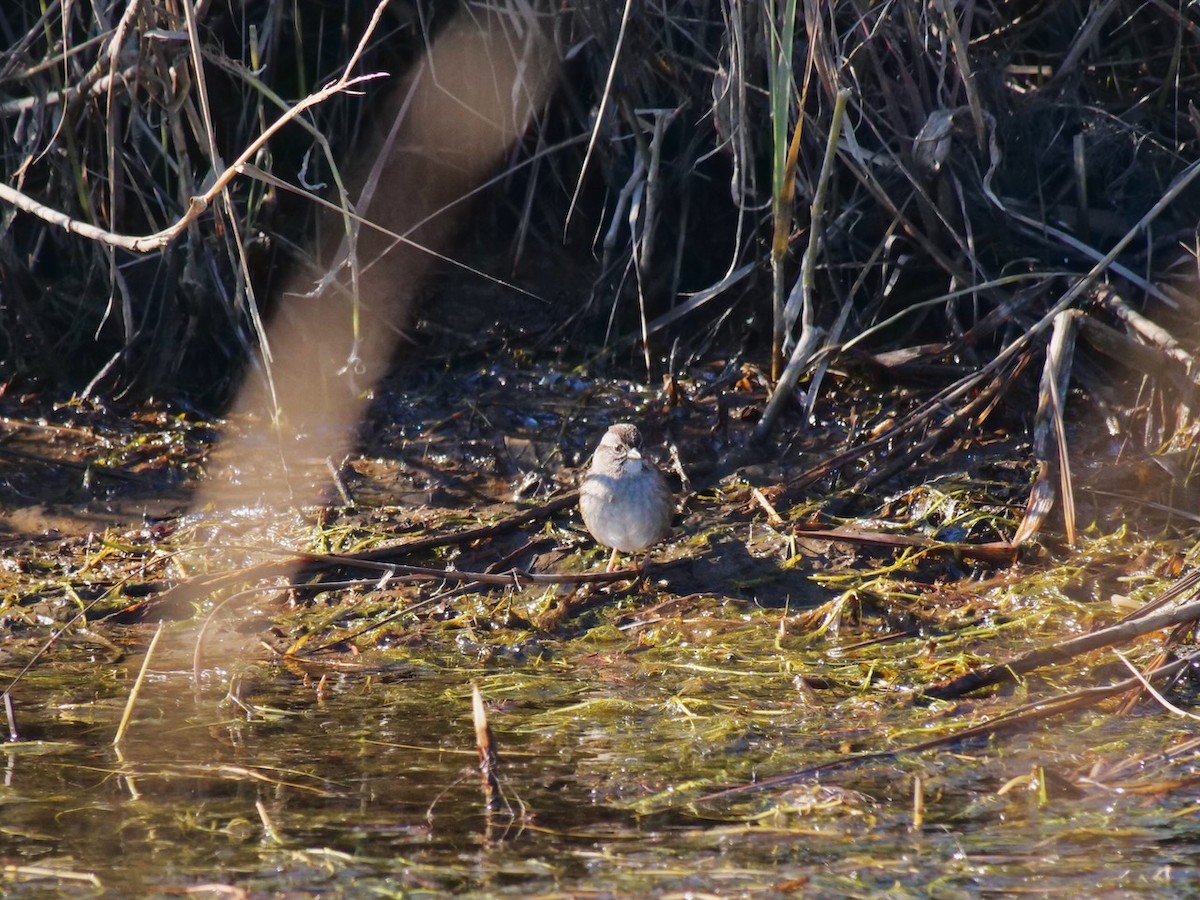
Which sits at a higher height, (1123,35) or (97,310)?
(1123,35)

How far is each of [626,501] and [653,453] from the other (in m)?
0.93

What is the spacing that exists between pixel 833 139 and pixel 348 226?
1674 millimetres

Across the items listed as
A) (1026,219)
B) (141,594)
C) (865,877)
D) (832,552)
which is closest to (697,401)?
(832,552)

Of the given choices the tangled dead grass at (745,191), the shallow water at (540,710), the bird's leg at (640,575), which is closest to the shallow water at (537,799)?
the shallow water at (540,710)

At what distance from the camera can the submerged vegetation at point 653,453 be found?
3779 mm

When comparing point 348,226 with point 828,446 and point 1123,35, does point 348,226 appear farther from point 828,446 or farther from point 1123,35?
point 1123,35

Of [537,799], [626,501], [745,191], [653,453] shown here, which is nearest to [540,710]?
[537,799]

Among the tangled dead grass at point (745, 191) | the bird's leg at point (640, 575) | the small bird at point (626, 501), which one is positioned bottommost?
the bird's leg at point (640, 575)

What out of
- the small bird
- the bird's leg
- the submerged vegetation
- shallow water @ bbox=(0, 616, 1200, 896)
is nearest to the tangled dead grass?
the submerged vegetation

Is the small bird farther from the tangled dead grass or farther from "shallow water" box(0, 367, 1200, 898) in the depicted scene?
the tangled dead grass

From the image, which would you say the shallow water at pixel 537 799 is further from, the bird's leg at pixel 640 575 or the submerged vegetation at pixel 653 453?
the bird's leg at pixel 640 575

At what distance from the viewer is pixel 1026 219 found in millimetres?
6000

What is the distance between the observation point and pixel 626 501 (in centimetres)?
532

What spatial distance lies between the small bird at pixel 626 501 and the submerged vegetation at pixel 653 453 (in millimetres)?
154
